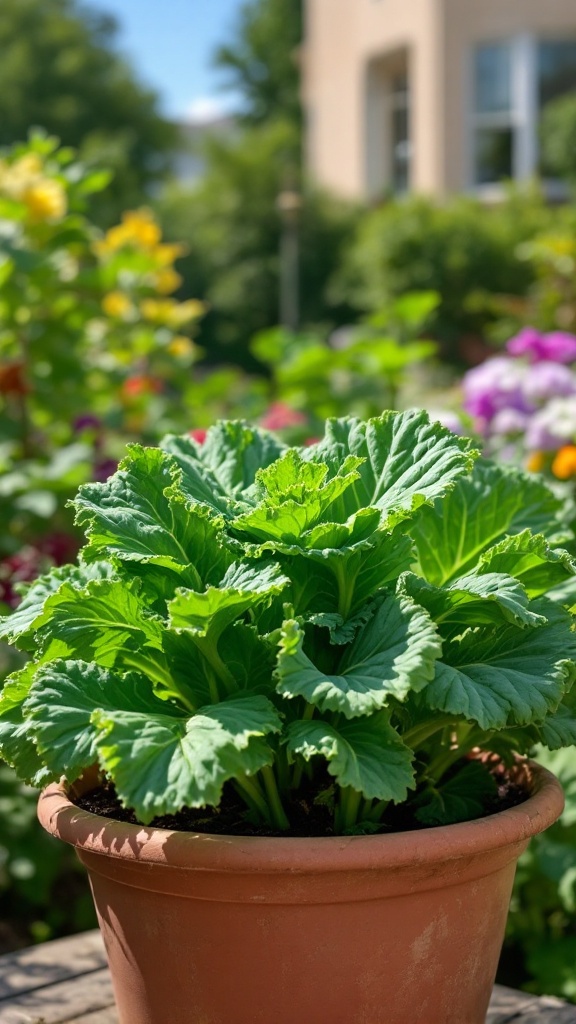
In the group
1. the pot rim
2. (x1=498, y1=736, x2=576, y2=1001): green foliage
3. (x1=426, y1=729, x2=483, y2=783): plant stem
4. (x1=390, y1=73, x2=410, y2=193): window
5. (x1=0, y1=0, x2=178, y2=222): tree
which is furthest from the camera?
(x1=0, y1=0, x2=178, y2=222): tree

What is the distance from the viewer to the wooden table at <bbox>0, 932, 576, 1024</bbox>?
1552mm

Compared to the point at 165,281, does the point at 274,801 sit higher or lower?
higher

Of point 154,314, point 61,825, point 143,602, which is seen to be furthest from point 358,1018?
point 154,314

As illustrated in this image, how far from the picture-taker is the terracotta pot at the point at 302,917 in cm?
117

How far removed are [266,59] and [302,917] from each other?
34435 mm

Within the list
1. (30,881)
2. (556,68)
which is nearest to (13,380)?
(30,881)

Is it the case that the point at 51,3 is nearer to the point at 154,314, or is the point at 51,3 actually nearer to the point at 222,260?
the point at 222,260

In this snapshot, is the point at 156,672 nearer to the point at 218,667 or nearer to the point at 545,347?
the point at 218,667

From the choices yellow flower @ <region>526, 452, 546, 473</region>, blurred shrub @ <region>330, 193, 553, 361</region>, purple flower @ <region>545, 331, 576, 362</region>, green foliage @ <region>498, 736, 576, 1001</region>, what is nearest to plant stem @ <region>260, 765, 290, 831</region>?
green foliage @ <region>498, 736, 576, 1001</region>

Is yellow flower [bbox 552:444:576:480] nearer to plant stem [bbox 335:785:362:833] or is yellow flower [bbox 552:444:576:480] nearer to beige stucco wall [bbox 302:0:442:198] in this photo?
plant stem [bbox 335:785:362:833]

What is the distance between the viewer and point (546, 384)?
130 inches

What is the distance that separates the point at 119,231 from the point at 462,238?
38.4 ft

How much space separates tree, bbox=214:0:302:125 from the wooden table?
32.5 meters

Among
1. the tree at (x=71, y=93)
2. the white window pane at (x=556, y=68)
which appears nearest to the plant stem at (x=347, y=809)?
the white window pane at (x=556, y=68)
